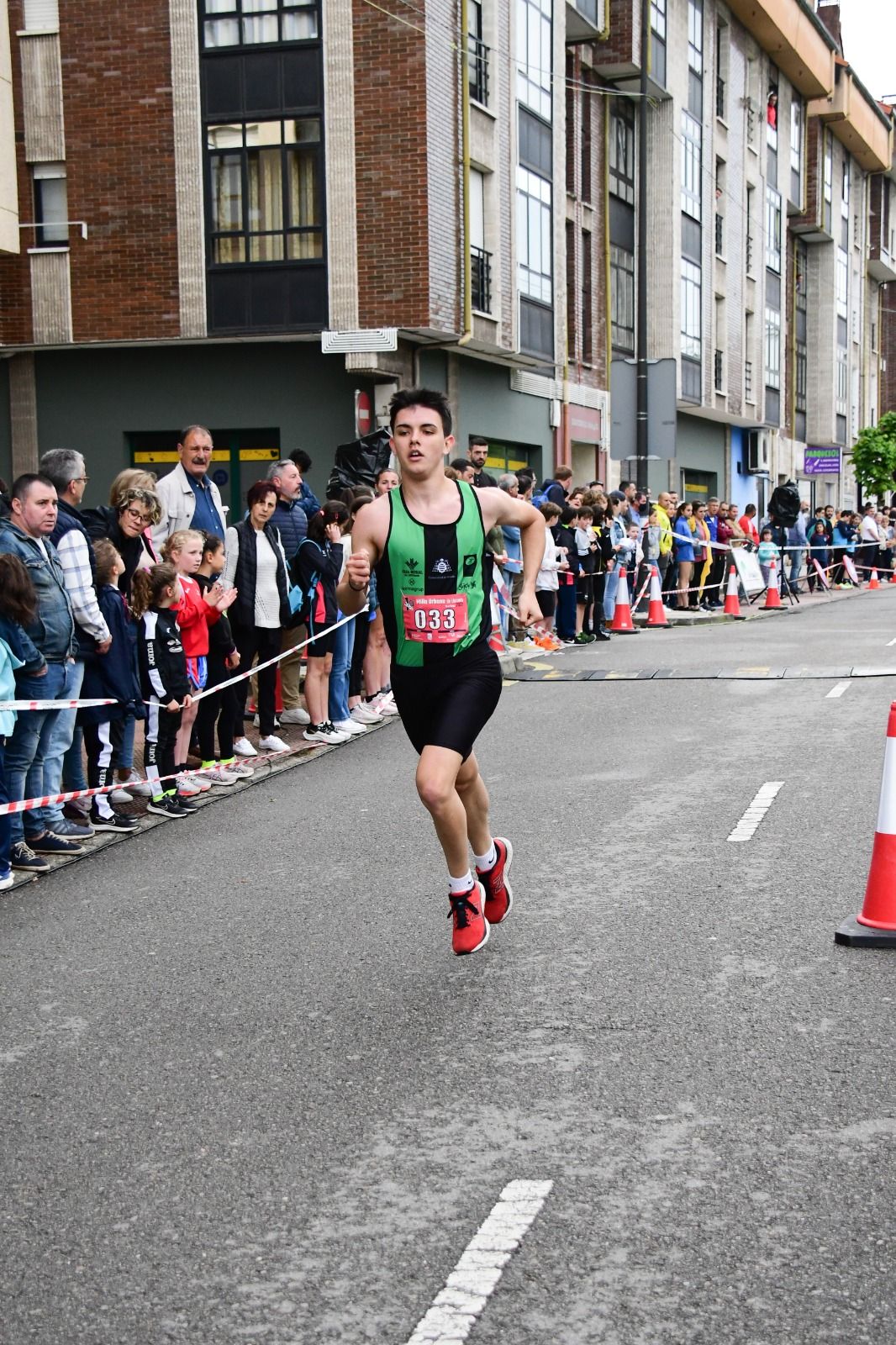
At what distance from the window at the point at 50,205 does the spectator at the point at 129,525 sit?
17.9m

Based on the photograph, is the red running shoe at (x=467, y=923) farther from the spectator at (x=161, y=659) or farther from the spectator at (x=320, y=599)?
the spectator at (x=320, y=599)

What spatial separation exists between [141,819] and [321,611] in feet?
10.2

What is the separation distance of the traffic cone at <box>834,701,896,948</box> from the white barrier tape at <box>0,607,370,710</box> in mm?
2195

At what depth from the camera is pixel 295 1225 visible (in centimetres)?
373

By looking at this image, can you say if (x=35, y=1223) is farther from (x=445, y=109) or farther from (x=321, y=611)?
(x=445, y=109)

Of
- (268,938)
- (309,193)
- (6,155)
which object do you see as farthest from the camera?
(309,193)

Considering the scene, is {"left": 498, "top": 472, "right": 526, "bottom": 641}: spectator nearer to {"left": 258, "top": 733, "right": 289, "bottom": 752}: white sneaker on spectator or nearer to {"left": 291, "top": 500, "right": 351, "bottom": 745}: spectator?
{"left": 291, "top": 500, "right": 351, "bottom": 745}: spectator

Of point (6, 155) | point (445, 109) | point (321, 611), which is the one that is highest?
point (445, 109)

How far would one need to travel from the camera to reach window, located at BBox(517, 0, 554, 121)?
97.0 ft

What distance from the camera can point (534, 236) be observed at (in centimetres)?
3067

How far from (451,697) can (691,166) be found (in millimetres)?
38432

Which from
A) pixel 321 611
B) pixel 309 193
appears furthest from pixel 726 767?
pixel 309 193

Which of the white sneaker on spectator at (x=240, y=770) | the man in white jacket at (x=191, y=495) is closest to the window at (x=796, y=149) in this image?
the man in white jacket at (x=191, y=495)

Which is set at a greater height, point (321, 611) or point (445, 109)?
point (445, 109)
